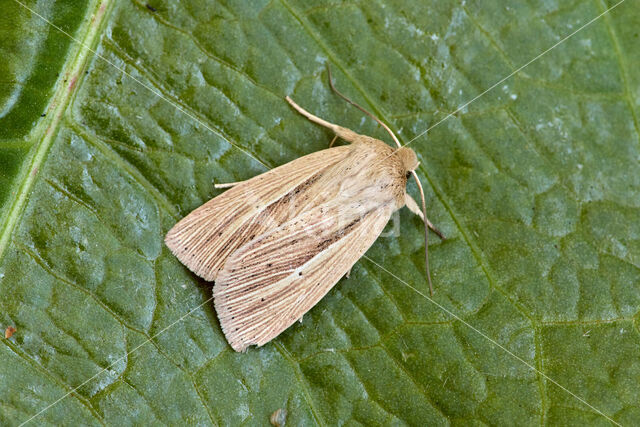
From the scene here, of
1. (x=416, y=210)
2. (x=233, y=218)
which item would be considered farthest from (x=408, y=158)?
(x=233, y=218)

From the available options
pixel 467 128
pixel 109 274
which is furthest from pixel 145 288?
pixel 467 128

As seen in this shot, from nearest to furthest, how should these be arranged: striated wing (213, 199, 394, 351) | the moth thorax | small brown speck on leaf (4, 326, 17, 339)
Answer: small brown speck on leaf (4, 326, 17, 339) → striated wing (213, 199, 394, 351) → the moth thorax

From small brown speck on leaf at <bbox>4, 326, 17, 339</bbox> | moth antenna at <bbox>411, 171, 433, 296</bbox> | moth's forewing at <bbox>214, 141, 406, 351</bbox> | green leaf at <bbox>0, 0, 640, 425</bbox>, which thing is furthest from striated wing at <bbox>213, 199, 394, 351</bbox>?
small brown speck on leaf at <bbox>4, 326, 17, 339</bbox>

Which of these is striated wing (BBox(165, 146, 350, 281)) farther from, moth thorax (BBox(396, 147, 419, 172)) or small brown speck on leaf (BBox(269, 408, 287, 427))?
small brown speck on leaf (BBox(269, 408, 287, 427))

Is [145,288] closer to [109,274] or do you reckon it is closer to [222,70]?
[109,274]

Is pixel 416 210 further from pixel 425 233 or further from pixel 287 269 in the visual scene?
pixel 287 269

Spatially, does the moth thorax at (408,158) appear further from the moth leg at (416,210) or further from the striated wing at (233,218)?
the striated wing at (233,218)
